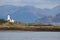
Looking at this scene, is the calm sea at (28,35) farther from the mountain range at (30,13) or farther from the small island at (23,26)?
the mountain range at (30,13)

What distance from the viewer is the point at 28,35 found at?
330 centimetres

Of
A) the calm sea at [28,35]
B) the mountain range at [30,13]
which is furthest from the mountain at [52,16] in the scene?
the calm sea at [28,35]

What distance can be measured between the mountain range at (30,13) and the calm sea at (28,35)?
10.0 inches

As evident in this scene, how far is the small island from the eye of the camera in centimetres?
331

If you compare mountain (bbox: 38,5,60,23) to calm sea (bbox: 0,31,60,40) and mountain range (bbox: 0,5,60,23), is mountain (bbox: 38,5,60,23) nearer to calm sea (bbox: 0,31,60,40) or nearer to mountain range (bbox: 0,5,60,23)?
mountain range (bbox: 0,5,60,23)

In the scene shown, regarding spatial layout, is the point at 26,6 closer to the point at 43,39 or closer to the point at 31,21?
the point at 31,21

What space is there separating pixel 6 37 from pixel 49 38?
809mm

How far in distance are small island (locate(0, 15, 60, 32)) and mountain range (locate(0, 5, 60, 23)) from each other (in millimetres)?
80

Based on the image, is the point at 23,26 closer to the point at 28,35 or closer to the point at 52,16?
the point at 28,35

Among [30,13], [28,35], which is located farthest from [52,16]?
[28,35]

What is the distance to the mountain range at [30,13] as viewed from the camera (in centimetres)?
331

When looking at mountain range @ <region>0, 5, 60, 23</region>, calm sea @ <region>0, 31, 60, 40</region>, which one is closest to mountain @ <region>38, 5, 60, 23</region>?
mountain range @ <region>0, 5, 60, 23</region>

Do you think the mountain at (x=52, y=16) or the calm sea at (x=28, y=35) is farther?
the mountain at (x=52, y=16)

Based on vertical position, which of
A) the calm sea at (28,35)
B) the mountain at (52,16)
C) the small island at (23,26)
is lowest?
the calm sea at (28,35)
